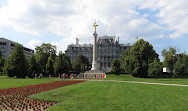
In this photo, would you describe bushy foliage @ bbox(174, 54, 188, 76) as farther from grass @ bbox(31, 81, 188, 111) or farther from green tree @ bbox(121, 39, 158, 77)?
grass @ bbox(31, 81, 188, 111)

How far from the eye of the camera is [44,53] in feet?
221

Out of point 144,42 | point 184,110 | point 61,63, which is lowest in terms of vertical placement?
point 184,110

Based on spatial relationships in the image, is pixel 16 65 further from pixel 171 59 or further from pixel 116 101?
pixel 171 59

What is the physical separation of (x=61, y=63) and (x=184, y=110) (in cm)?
5077

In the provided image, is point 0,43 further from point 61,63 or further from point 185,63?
point 185,63

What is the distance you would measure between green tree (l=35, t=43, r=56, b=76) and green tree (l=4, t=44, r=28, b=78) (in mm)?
13012

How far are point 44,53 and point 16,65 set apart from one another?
22.0 m

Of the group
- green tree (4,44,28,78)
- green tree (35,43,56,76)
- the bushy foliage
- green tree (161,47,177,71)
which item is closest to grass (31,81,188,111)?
green tree (4,44,28,78)

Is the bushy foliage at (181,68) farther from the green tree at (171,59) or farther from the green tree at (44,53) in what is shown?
the green tree at (44,53)

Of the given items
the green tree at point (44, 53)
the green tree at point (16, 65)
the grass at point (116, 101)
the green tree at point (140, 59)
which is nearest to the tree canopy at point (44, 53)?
Answer: the green tree at point (44, 53)

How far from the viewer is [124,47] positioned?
107 metres

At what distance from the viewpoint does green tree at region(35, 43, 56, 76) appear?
206ft

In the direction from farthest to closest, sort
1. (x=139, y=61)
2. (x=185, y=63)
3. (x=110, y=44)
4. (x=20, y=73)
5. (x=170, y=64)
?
(x=110, y=44) → (x=170, y=64) → (x=185, y=63) → (x=139, y=61) → (x=20, y=73)

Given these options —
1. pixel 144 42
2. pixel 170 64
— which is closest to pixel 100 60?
pixel 170 64
